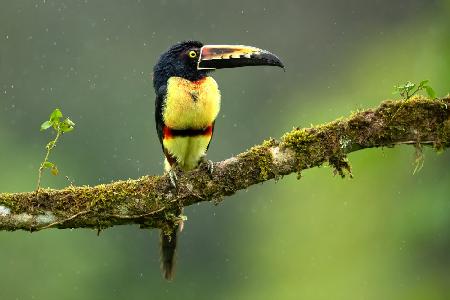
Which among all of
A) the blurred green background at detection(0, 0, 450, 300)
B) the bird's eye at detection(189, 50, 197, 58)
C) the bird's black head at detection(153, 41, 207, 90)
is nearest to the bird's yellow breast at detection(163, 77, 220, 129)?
the bird's black head at detection(153, 41, 207, 90)

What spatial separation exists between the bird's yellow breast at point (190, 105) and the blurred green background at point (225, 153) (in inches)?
383

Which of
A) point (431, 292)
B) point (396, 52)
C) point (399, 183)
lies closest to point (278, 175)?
point (431, 292)

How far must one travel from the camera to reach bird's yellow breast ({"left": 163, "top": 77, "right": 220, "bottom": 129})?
646cm

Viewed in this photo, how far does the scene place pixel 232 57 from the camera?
665cm

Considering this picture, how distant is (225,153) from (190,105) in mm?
15060

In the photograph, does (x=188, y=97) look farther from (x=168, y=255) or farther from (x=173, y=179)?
(x=168, y=255)

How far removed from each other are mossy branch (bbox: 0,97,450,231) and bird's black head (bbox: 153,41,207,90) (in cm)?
94

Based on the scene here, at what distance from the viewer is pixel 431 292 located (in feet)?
51.4

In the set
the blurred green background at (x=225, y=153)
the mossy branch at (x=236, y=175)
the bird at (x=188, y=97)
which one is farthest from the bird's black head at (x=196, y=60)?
the blurred green background at (x=225, y=153)

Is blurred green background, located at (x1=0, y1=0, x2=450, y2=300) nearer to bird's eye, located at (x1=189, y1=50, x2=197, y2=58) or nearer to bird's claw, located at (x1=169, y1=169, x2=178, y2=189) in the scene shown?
bird's eye, located at (x1=189, y1=50, x2=197, y2=58)

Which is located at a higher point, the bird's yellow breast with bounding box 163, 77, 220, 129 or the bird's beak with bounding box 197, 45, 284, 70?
the bird's beak with bounding box 197, 45, 284, 70

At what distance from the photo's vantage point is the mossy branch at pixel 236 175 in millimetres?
5785

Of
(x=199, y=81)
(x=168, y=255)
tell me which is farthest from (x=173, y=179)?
(x=168, y=255)

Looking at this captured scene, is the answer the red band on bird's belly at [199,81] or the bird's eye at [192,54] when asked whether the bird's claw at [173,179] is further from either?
the bird's eye at [192,54]
